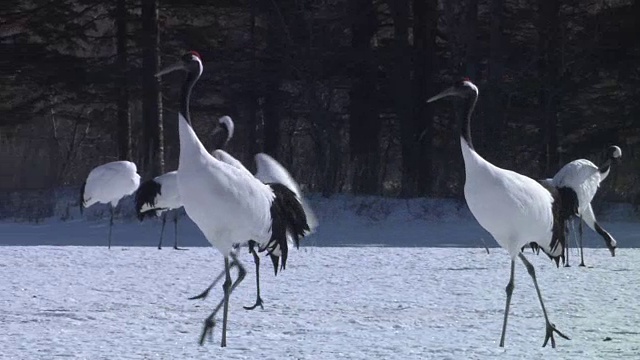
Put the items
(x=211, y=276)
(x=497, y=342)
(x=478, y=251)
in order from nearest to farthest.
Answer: (x=497, y=342) → (x=211, y=276) → (x=478, y=251)

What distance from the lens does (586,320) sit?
9.27m

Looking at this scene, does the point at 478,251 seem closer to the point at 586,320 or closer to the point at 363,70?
the point at 586,320

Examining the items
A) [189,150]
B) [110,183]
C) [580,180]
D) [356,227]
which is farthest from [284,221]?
[356,227]

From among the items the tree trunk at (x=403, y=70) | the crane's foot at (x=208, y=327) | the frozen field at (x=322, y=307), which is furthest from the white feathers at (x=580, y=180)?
the tree trunk at (x=403, y=70)

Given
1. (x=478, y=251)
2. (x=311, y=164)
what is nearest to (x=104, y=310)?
(x=478, y=251)

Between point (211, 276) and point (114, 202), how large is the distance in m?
5.74

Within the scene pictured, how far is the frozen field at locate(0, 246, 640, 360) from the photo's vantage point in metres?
7.92

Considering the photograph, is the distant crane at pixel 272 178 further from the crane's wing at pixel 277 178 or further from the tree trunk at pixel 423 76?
the tree trunk at pixel 423 76

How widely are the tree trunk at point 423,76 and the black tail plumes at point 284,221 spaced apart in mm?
14710

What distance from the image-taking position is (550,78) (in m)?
23.9

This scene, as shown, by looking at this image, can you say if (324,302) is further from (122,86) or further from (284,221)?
(122,86)

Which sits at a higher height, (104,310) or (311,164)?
(311,164)

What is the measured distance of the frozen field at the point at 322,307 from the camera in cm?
792

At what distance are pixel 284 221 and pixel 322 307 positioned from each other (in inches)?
43.4
